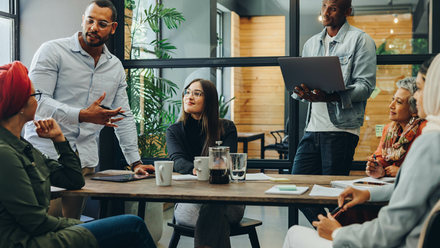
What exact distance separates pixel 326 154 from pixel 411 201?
4.53 feet

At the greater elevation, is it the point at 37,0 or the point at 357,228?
the point at 37,0

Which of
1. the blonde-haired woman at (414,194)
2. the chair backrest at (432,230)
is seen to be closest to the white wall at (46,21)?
the blonde-haired woman at (414,194)

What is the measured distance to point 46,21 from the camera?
10.3 feet

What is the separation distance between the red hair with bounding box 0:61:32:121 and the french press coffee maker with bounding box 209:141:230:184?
32.0 inches

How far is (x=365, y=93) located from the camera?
2305 mm

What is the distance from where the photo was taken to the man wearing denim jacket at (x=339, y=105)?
232 cm

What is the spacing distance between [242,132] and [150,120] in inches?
35.6

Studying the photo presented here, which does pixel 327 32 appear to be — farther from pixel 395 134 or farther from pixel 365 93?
pixel 395 134

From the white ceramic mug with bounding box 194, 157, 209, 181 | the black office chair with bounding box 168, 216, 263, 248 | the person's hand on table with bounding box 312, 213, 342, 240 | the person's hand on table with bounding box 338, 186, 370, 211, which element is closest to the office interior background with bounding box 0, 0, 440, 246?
the black office chair with bounding box 168, 216, 263, 248

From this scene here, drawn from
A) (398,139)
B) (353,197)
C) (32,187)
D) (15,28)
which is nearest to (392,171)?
(398,139)

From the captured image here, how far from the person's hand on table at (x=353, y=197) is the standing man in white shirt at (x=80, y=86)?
3.52ft

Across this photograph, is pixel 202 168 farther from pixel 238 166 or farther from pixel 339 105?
pixel 339 105

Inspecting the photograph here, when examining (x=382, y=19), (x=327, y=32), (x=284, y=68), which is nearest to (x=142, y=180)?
(x=284, y=68)

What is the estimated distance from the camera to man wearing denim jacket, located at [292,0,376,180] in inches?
91.3
